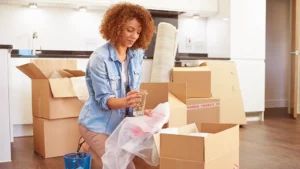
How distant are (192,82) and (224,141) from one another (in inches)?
78.2

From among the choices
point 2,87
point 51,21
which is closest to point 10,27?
point 51,21

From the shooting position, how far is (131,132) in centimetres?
151

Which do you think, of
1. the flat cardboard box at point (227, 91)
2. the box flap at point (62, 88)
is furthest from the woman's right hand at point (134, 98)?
the flat cardboard box at point (227, 91)

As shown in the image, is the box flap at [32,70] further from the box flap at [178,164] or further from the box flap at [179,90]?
the box flap at [178,164]

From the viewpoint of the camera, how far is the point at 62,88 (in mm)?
2592

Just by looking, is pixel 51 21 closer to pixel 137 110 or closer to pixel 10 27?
pixel 10 27

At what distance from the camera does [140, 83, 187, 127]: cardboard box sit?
2111 mm

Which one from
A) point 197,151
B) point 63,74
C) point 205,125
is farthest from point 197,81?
A: point 197,151

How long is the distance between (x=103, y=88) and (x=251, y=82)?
3122 mm

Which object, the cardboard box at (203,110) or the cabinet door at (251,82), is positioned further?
the cabinet door at (251,82)

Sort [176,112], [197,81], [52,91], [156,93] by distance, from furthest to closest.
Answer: [197,81]
[52,91]
[156,93]
[176,112]

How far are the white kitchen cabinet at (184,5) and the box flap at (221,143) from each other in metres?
3.08

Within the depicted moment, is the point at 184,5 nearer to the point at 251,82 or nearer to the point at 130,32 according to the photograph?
the point at 251,82

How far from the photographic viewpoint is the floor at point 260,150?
238 cm
